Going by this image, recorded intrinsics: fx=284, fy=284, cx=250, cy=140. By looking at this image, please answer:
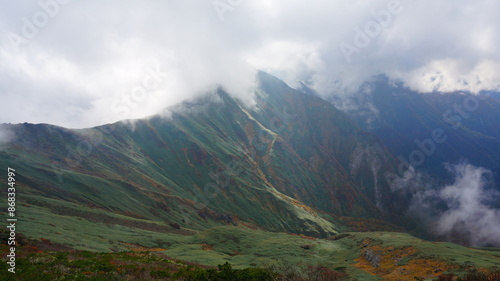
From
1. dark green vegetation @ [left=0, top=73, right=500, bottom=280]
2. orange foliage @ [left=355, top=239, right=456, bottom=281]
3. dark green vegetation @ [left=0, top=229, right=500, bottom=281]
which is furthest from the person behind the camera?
orange foliage @ [left=355, top=239, right=456, bottom=281]

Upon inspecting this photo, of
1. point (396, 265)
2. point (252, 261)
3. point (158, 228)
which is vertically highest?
point (396, 265)

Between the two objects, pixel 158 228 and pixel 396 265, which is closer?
pixel 396 265

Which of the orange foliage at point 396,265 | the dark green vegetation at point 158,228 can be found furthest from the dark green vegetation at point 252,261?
the dark green vegetation at point 158,228

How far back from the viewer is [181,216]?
13688 centimetres

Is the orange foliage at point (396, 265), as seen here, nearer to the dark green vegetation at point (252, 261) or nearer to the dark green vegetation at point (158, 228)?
the dark green vegetation at point (252, 261)

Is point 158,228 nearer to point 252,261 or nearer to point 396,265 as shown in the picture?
point 252,261

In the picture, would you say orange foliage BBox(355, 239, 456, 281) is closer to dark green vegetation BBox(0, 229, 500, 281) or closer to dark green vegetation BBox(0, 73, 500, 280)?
dark green vegetation BBox(0, 229, 500, 281)

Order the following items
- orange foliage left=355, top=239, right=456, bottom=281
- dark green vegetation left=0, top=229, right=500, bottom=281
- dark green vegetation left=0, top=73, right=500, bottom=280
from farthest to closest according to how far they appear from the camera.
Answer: orange foliage left=355, top=239, right=456, bottom=281 → dark green vegetation left=0, top=73, right=500, bottom=280 → dark green vegetation left=0, top=229, right=500, bottom=281

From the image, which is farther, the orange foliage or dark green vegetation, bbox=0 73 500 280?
the orange foliage

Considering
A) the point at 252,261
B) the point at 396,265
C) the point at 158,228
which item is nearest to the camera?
the point at 396,265

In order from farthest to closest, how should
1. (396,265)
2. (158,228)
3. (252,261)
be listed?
(158,228)
(252,261)
(396,265)

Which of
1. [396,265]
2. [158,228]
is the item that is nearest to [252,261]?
[396,265]

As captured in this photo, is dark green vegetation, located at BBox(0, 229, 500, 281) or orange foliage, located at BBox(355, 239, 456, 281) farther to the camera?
orange foliage, located at BBox(355, 239, 456, 281)

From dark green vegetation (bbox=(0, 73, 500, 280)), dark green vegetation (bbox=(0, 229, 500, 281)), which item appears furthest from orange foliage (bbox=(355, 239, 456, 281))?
dark green vegetation (bbox=(0, 73, 500, 280))
